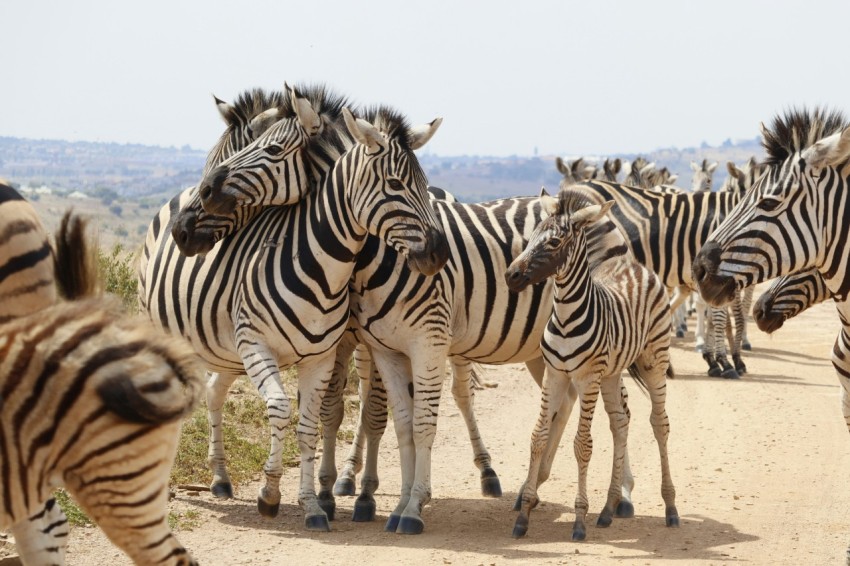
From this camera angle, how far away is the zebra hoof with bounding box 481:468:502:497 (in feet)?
33.0

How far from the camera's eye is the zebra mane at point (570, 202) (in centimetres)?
849

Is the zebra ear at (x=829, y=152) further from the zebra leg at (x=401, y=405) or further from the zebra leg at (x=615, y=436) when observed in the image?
the zebra leg at (x=401, y=405)

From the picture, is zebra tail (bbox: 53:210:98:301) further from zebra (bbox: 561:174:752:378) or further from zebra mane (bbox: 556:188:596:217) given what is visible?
zebra (bbox: 561:174:752:378)

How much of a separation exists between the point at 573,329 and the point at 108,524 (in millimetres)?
4331

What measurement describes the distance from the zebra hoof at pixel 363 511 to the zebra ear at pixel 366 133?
278 cm

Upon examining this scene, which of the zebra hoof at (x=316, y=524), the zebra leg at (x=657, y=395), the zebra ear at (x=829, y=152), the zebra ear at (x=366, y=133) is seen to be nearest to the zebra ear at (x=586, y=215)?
the zebra leg at (x=657, y=395)

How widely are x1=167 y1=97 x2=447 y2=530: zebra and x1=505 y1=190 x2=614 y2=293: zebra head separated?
0.61 meters

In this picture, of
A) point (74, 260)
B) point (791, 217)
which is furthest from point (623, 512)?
point (74, 260)

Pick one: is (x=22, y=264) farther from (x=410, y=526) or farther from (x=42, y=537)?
(x=410, y=526)

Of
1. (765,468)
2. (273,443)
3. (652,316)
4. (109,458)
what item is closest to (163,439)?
(109,458)

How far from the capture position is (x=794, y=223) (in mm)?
6996

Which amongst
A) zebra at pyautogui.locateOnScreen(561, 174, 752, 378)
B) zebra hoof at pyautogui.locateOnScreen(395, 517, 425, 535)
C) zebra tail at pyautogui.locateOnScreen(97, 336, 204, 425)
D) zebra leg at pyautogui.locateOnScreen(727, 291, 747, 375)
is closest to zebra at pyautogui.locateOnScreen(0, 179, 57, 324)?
zebra tail at pyautogui.locateOnScreen(97, 336, 204, 425)

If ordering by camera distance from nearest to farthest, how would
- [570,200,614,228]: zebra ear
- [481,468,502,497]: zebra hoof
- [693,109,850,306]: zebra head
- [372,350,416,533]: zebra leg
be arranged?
[693,109,850,306]: zebra head → [570,200,614,228]: zebra ear → [372,350,416,533]: zebra leg → [481,468,502,497]: zebra hoof

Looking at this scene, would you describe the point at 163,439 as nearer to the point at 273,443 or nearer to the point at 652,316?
the point at 273,443
